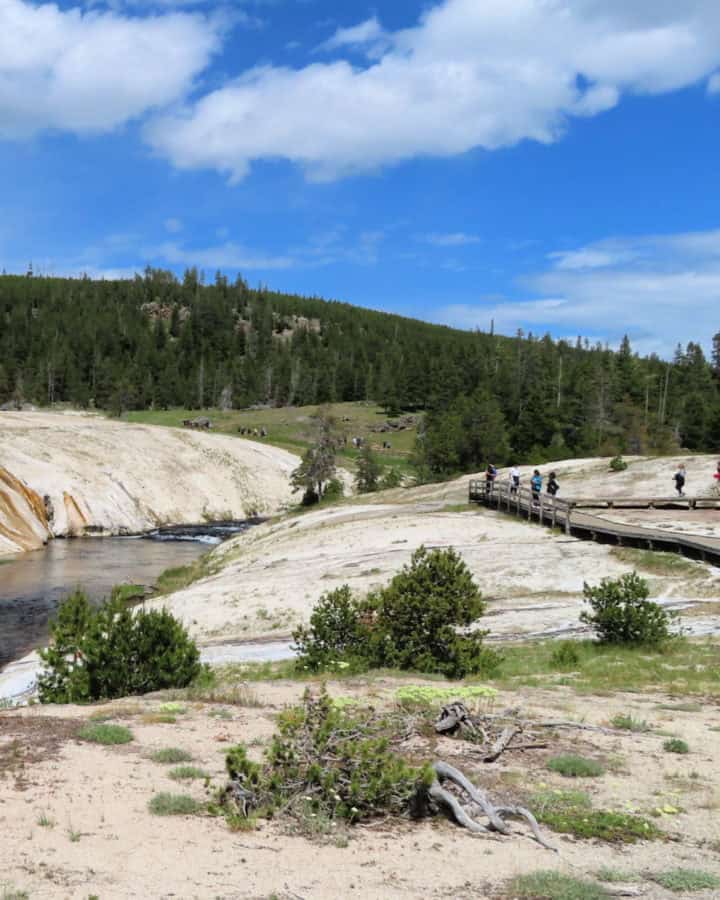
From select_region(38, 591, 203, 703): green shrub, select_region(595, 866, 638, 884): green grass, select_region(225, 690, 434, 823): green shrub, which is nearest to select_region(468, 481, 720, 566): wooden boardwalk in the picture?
select_region(38, 591, 203, 703): green shrub

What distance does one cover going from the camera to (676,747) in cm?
1262

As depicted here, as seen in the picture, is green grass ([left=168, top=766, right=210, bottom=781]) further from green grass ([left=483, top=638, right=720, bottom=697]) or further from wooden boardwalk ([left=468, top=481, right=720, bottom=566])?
wooden boardwalk ([left=468, top=481, right=720, bottom=566])

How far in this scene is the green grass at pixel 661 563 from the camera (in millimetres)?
29516

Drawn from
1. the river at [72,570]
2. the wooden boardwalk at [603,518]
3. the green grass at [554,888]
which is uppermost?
the wooden boardwalk at [603,518]

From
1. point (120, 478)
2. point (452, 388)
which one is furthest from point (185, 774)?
point (452, 388)

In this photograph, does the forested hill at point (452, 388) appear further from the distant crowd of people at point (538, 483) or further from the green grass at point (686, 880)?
the green grass at point (686, 880)

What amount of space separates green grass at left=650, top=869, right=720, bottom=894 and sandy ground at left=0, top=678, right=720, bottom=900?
0.16m

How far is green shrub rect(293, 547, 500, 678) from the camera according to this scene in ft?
63.8

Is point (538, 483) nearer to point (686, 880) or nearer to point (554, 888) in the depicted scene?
point (686, 880)

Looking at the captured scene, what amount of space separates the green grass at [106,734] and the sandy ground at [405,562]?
13937 millimetres

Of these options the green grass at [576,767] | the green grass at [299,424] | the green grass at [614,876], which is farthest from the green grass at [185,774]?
the green grass at [299,424]

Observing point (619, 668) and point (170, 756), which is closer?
point (170, 756)

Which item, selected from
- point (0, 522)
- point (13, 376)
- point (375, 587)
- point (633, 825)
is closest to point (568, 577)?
point (375, 587)

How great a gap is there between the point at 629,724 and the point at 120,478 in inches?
2568
